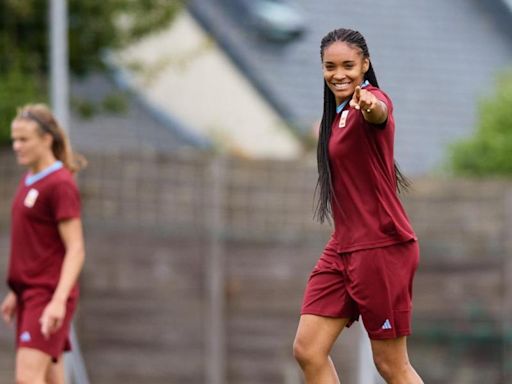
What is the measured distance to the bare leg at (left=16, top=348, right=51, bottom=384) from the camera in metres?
7.94

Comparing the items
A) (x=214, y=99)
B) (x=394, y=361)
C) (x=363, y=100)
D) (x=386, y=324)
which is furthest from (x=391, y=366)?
(x=214, y=99)

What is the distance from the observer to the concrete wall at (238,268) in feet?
39.7

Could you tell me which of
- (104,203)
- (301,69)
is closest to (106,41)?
(104,203)

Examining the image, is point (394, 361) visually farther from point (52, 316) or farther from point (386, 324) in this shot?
point (52, 316)

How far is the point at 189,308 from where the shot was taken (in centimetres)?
1225

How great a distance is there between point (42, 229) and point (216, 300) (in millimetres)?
4356

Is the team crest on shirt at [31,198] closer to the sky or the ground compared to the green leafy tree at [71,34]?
closer to the ground

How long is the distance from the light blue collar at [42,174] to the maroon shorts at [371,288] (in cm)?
224

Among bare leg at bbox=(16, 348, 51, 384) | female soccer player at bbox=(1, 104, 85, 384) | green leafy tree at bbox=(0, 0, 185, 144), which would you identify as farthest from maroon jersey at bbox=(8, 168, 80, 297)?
green leafy tree at bbox=(0, 0, 185, 144)

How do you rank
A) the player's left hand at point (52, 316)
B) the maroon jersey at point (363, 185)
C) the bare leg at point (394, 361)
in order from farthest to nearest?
the player's left hand at point (52, 316) < the bare leg at point (394, 361) < the maroon jersey at point (363, 185)

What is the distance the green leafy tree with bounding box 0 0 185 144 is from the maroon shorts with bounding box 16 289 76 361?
463 centimetres

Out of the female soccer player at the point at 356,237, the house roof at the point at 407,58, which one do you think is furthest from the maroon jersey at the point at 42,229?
the house roof at the point at 407,58

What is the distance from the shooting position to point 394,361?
6.41 m

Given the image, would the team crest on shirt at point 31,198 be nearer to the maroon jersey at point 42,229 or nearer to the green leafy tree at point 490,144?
the maroon jersey at point 42,229
